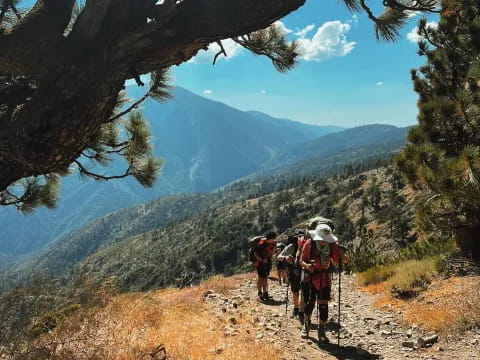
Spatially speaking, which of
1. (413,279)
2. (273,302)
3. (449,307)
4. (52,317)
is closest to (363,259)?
(413,279)

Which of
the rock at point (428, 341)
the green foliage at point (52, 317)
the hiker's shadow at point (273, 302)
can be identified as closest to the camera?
the green foliage at point (52, 317)

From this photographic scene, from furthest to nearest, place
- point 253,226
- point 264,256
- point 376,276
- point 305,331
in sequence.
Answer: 1. point 253,226
2. point 376,276
3. point 264,256
4. point 305,331

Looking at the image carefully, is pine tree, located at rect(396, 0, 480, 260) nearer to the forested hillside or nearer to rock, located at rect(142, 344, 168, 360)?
rock, located at rect(142, 344, 168, 360)

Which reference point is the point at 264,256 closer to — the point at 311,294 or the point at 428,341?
the point at 311,294

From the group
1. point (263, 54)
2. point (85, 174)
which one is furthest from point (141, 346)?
point (263, 54)

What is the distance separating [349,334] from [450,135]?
17.5 ft

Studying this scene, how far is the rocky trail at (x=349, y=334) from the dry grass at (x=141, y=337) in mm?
246

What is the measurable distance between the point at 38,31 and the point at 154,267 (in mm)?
149836

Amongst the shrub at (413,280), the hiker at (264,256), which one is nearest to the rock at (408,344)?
the shrub at (413,280)

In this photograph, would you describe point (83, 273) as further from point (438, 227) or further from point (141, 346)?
point (438, 227)

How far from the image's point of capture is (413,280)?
10688 mm

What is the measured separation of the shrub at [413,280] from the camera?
1024cm

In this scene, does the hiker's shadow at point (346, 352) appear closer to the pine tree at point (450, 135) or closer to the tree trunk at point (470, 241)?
the pine tree at point (450, 135)

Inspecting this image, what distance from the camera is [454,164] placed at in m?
7.30
